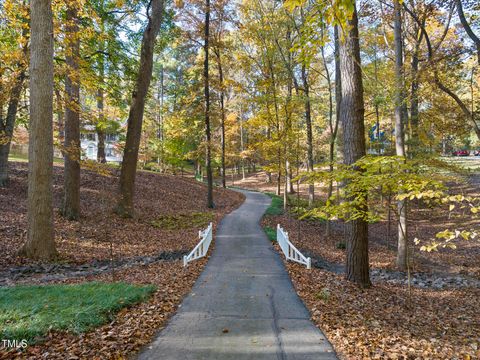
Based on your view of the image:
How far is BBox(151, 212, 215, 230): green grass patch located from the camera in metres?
13.6

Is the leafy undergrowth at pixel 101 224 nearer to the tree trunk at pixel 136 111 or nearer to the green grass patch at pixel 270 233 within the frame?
the tree trunk at pixel 136 111

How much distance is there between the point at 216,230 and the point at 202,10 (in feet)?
41.8

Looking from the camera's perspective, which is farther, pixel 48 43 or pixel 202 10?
pixel 202 10

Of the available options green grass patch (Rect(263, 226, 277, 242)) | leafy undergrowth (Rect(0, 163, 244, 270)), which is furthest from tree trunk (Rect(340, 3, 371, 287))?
green grass patch (Rect(263, 226, 277, 242))

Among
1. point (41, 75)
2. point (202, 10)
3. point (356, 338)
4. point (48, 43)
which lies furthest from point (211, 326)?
point (202, 10)

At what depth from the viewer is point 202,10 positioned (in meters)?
17.6

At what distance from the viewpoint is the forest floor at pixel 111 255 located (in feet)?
13.2

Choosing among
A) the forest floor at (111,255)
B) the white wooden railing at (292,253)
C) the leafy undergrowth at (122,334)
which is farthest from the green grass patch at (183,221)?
the leafy undergrowth at (122,334)

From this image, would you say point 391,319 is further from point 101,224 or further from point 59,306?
point 101,224

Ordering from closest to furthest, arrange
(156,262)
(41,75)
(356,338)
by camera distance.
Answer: (356,338) → (41,75) → (156,262)

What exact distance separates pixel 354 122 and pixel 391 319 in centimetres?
385

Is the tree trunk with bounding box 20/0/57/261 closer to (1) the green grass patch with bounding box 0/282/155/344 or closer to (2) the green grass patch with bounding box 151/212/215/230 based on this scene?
(1) the green grass patch with bounding box 0/282/155/344

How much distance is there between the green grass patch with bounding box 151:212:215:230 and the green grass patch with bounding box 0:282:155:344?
7.58 m

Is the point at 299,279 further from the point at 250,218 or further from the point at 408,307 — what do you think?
the point at 250,218
